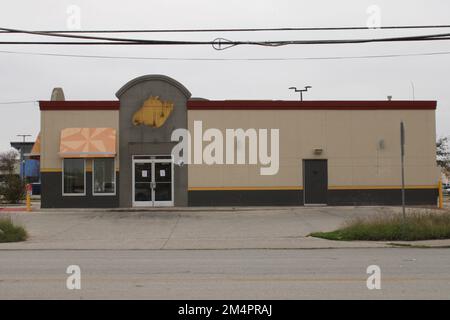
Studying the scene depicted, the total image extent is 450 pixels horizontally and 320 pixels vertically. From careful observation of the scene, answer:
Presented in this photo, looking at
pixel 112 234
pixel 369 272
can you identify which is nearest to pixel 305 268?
pixel 369 272

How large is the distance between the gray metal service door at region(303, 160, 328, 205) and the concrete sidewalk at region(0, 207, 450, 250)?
1220 millimetres

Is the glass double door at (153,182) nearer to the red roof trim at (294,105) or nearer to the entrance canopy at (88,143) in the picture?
the entrance canopy at (88,143)

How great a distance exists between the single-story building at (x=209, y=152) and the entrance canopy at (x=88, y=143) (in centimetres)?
5

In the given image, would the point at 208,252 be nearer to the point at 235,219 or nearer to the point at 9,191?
the point at 235,219

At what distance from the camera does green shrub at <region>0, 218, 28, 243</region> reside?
17.4 meters

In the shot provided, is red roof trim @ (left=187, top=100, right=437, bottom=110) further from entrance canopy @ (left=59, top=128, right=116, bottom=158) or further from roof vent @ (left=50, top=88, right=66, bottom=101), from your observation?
roof vent @ (left=50, top=88, right=66, bottom=101)

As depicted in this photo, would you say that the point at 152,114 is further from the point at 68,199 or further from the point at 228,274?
the point at 228,274

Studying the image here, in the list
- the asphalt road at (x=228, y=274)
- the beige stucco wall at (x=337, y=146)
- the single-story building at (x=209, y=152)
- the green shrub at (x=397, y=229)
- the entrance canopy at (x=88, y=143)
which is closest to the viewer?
the asphalt road at (x=228, y=274)

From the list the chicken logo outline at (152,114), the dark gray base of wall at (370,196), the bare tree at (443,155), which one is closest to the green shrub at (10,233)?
the chicken logo outline at (152,114)

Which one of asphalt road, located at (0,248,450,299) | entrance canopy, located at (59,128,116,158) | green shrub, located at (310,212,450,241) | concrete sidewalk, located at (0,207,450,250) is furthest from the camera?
entrance canopy, located at (59,128,116,158)

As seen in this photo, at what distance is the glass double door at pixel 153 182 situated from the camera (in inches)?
1146

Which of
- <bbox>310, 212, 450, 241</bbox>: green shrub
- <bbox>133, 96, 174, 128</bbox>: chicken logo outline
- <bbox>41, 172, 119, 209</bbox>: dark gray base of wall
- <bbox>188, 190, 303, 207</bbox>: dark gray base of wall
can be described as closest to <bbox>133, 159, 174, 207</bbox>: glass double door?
<bbox>41, 172, 119, 209</bbox>: dark gray base of wall
